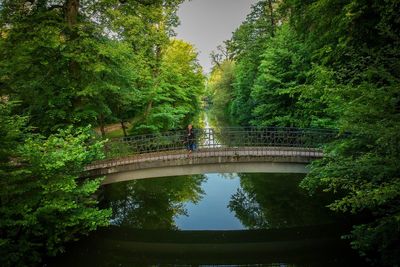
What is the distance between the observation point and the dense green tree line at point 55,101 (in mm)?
9953

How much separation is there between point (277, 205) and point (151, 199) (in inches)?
292

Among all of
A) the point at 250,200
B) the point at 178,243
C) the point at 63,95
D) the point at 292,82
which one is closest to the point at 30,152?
the point at 63,95

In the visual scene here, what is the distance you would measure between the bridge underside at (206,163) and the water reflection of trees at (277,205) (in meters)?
2.83

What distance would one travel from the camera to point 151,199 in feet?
62.0

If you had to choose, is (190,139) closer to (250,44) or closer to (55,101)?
(55,101)

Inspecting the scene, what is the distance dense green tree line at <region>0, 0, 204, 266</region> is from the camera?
9.95 meters

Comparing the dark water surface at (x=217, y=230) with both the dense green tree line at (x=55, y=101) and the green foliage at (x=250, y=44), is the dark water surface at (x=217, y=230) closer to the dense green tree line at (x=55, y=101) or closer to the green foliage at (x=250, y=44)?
the dense green tree line at (x=55, y=101)

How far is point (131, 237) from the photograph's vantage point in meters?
14.1

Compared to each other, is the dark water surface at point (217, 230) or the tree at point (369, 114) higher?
the tree at point (369, 114)

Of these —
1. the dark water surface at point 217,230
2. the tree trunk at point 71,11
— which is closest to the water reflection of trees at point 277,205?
the dark water surface at point 217,230

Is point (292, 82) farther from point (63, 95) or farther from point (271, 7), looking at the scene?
point (63, 95)

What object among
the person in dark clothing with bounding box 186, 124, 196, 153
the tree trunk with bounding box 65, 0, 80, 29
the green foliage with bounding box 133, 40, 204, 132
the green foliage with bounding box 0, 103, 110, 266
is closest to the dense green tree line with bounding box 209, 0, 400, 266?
the person in dark clothing with bounding box 186, 124, 196, 153

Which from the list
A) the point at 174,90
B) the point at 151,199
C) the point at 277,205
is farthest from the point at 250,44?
the point at 151,199

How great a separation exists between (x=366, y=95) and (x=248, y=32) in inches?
980
